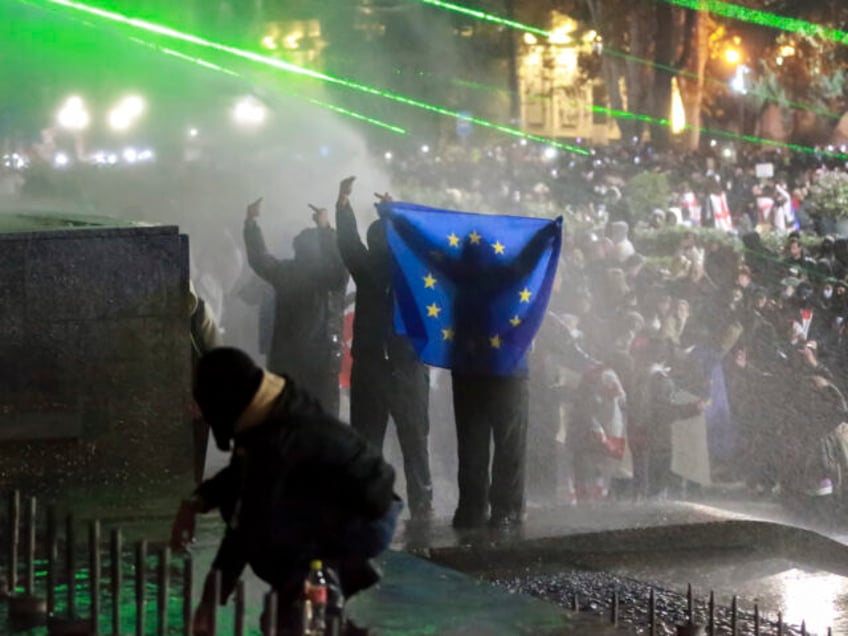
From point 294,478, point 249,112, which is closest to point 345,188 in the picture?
point 294,478

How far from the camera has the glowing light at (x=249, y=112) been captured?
29734 mm

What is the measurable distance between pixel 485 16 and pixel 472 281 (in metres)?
39.3

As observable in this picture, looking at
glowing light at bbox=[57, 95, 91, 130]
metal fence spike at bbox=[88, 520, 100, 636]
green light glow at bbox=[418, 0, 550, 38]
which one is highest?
green light glow at bbox=[418, 0, 550, 38]

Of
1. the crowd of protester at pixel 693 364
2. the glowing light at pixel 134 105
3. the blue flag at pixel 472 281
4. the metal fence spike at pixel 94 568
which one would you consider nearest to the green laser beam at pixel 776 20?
the glowing light at pixel 134 105

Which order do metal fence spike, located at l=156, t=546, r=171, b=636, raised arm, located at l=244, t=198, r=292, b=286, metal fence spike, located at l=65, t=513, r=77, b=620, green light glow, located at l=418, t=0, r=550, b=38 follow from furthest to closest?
green light glow, located at l=418, t=0, r=550, b=38
raised arm, located at l=244, t=198, r=292, b=286
metal fence spike, located at l=65, t=513, r=77, b=620
metal fence spike, located at l=156, t=546, r=171, b=636

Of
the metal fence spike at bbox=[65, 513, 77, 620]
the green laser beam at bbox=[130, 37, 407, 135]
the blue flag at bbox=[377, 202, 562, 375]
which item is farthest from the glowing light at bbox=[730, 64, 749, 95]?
the metal fence spike at bbox=[65, 513, 77, 620]

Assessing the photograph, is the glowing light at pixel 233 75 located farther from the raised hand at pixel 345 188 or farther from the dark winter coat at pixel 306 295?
the raised hand at pixel 345 188

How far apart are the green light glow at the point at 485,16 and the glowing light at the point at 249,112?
55.2 feet

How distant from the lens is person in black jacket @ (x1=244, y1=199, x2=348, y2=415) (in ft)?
35.9

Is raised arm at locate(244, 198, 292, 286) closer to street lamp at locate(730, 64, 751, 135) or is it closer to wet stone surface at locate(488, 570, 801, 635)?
wet stone surface at locate(488, 570, 801, 635)

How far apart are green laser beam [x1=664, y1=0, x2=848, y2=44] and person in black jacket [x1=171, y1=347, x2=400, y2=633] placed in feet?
110

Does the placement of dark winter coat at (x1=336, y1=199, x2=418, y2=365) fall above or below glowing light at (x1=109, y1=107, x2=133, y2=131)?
below

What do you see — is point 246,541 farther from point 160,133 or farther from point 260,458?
point 160,133

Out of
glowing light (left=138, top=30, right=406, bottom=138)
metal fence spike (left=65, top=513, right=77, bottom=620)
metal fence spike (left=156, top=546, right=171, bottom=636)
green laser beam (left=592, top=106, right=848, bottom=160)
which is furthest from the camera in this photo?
glowing light (left=138, top=30, right=406, bottom=138)
